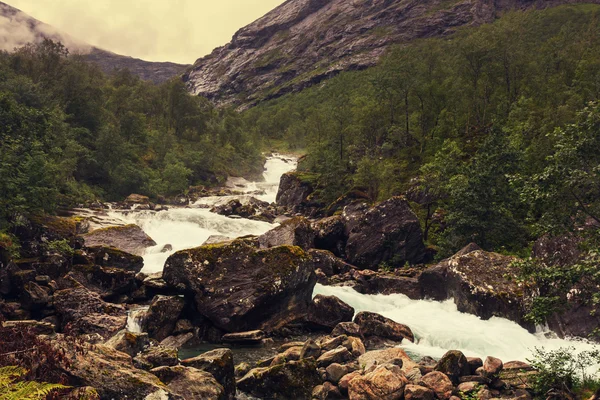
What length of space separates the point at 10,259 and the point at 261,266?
1738 centimetres

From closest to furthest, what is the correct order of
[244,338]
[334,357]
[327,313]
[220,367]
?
1. [220,367]
2. [334,357]
3. [244,338]
4. [327,313]

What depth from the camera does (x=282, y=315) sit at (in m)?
25.5

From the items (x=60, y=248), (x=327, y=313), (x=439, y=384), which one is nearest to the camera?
(x=439, y=384)

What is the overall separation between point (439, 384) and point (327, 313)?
34.8 feet

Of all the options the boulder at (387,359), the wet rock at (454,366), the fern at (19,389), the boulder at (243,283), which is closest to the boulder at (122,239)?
the boulder at (243,283)

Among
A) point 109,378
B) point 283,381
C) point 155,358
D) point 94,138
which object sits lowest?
point 283,381

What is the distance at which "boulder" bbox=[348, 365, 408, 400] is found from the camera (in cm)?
1543

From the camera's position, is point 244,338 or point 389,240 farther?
point 389,240

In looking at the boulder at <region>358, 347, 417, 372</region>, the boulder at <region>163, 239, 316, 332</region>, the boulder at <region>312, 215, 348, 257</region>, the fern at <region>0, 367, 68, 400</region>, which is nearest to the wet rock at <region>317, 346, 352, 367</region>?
the boulder at <region>358, 347, 417, 372</region>

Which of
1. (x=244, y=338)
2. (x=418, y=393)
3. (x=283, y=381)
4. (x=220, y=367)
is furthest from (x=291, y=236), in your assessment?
(x=418, y=393)

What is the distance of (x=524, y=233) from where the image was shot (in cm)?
3538

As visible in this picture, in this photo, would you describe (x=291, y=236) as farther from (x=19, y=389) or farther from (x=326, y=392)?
(x=19, y=389)

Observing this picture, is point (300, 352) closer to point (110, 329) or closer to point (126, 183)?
point (110, 329)

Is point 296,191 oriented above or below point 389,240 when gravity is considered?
above
